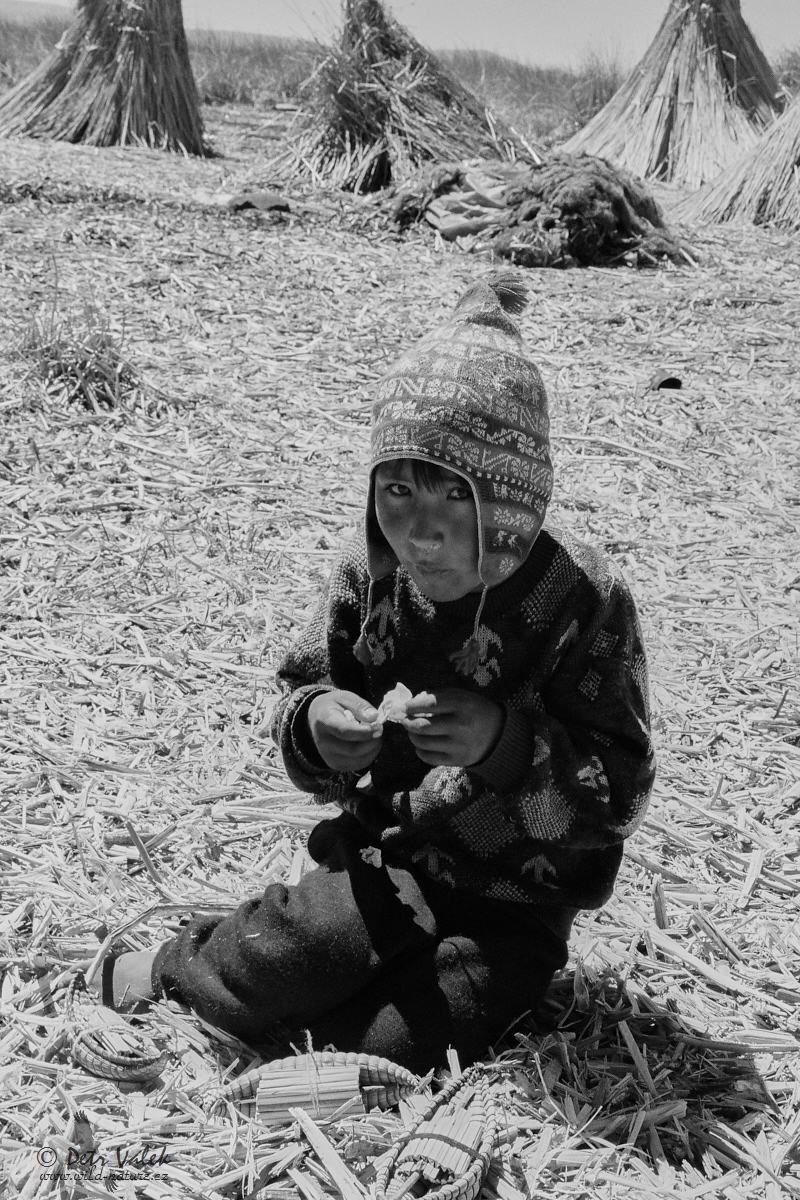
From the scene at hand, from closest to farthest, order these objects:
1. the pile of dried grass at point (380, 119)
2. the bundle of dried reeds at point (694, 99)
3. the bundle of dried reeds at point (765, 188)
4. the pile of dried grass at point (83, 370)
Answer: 1. the pile of dried grass at point (83, 370)
2. the bundle of dried reeds at point (765, 188)
3. the pile of dried grass at point (380, 119)
4. the bundle of dried reeds at point (694, 99)

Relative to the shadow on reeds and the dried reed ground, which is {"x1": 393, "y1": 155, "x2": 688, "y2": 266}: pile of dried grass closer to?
the dried reed ground

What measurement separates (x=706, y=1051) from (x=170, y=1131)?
899 millimetres

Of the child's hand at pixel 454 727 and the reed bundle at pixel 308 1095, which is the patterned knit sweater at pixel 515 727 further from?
the reed bundle at pixel 308 1095

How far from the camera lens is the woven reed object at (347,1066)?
5.87 ft

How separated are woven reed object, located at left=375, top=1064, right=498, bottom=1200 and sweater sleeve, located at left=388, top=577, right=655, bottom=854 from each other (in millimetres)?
405

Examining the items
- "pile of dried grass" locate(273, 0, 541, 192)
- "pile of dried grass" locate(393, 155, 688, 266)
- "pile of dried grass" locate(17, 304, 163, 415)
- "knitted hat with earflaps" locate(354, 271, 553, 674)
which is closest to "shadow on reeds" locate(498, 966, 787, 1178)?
"knitted hat with earflaps" locate(354, 271, 553, 674)

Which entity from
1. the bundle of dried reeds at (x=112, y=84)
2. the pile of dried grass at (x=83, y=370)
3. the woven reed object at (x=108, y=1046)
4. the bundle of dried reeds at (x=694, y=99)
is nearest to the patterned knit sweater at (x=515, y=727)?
the woven reed object at (x=108, y=1046)

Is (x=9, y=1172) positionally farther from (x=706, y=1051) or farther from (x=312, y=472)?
(x=312, y=472)

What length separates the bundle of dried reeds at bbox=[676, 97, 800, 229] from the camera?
7.85 metres

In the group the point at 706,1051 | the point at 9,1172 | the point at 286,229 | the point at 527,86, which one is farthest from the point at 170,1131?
the point at 527,86

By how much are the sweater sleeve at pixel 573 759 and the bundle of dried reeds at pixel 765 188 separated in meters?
6.79

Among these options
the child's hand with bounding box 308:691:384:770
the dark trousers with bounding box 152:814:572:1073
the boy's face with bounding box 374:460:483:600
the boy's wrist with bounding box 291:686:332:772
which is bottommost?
the dark trousers with bounding box 152:814:572:1073

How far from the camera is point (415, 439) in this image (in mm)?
1693

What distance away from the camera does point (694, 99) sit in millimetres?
10453
